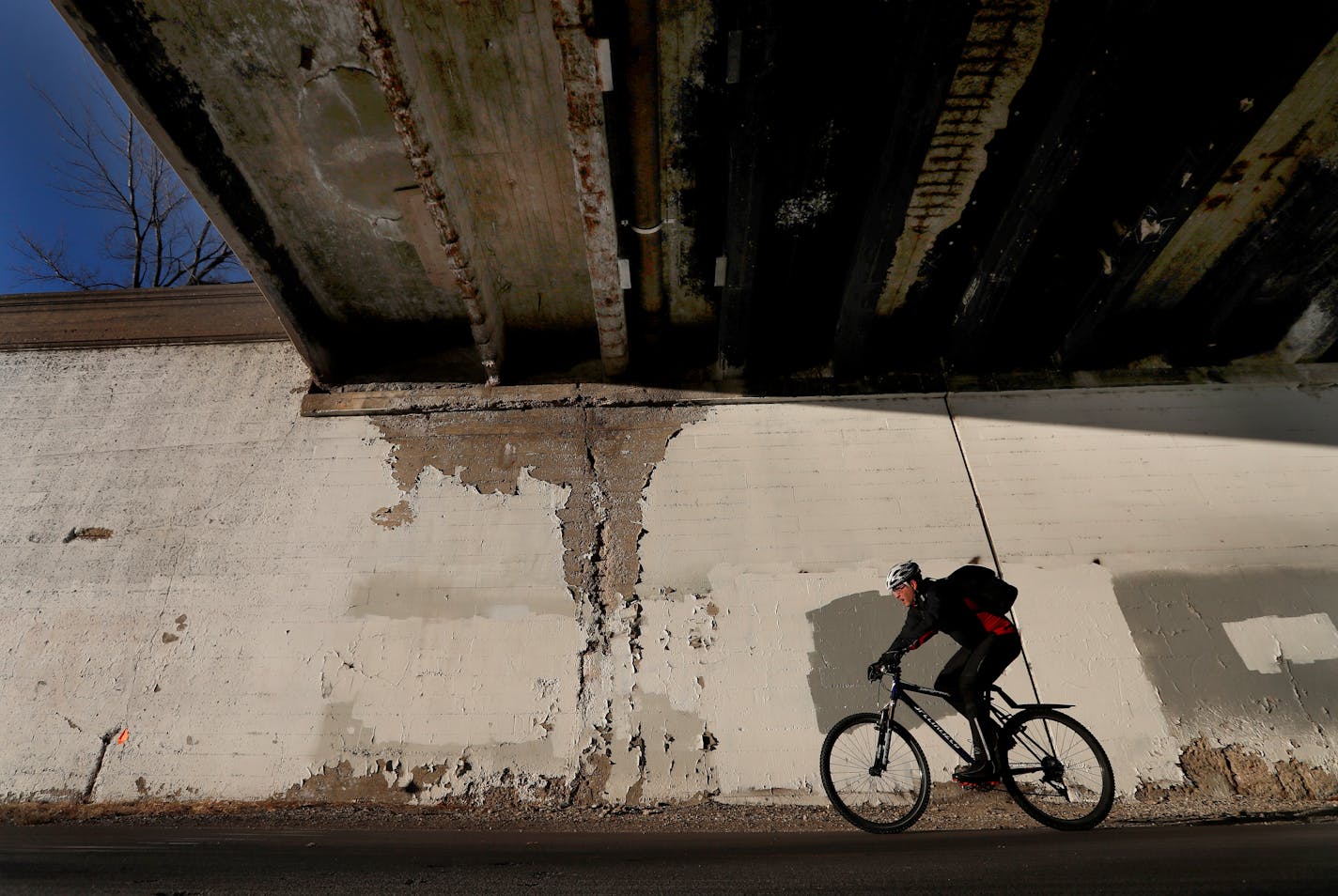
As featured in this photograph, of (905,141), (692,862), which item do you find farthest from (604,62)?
(692,862)

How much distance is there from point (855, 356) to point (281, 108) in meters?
4.00

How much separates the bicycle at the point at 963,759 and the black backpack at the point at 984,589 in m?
0.47

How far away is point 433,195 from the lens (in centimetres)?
364

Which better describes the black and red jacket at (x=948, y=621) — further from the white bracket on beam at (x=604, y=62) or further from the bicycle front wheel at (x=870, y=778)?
the white bracket on beam at (x=604, y=62)

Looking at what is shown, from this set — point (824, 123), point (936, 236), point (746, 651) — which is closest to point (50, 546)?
point (746, 651)

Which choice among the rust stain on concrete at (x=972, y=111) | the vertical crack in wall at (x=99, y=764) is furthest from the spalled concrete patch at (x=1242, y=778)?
the vertical crack in wall at (x=99, y=764)

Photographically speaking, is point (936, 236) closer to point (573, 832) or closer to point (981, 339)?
point (981, 339)

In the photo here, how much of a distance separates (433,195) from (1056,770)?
14.8 feet

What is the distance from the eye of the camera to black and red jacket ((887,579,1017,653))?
3008 mm

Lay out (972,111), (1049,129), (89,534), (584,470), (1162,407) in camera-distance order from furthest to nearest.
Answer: (1162,407) → (584,470) → (89,534) → (972,111) → (1049,129)

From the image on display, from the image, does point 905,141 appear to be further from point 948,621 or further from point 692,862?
point 692,862

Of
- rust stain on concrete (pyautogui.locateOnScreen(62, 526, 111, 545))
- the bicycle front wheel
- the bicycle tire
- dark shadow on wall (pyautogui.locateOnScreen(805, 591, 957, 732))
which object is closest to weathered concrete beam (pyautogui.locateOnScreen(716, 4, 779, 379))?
dark shadow on wall (pyautogui.locateOnScreen(805, 591, 957, 732))

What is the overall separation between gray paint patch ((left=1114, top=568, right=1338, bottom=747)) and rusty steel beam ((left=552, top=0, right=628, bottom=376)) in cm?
381

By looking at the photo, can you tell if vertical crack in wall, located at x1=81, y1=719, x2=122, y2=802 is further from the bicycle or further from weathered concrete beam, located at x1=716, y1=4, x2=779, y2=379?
weathered concrete beam, located at x1=716, y1=4, x2=779, y2=379
